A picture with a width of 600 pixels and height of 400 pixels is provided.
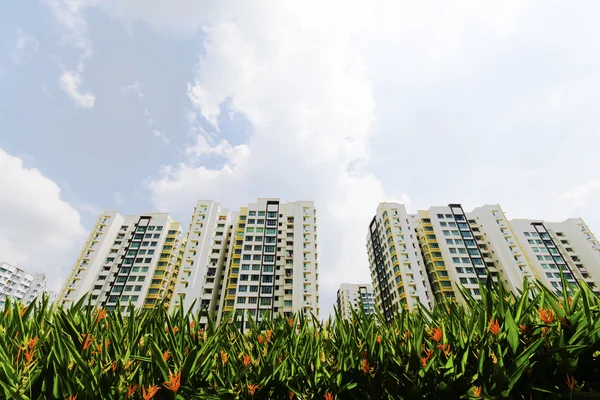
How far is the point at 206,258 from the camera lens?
4947cm

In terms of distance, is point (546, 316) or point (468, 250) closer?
point (546, 316)

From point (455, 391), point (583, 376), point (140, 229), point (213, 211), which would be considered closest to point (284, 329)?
point (455, 391)

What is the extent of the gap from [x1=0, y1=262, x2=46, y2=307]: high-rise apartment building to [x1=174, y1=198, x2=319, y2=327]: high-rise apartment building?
3553 inches

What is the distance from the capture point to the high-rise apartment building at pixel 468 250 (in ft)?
158

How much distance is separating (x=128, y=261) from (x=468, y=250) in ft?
226

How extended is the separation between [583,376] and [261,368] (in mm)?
3583

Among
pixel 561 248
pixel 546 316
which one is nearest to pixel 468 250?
pixel 561 248

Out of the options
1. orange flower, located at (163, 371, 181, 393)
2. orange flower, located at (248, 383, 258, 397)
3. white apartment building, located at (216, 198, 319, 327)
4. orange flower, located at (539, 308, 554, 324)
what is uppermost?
white apartment building, located at (216, 198, 319, 327)

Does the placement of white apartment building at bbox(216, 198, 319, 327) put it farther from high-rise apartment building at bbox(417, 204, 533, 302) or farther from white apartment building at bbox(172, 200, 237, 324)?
high-rise apartment building at bbox(417, 204, 533, 302)

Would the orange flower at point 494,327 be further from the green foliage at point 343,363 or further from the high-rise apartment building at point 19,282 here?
the high-rise apartment building at point 19,282

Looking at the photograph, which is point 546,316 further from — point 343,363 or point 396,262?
point 396,262

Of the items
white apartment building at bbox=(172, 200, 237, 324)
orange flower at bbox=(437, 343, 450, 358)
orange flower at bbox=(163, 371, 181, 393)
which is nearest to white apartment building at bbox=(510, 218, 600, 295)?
white apartment building at bbox=(172, 200, 237, 324)

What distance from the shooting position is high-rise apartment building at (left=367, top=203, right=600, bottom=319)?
1894 inches

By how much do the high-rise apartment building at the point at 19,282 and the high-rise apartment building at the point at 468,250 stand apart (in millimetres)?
121577
